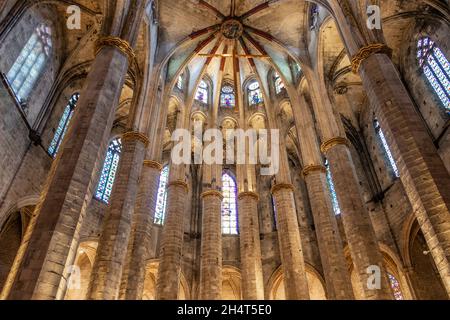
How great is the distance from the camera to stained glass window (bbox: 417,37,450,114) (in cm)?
1575

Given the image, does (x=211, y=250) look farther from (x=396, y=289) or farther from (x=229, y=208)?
(x=396, y=289)

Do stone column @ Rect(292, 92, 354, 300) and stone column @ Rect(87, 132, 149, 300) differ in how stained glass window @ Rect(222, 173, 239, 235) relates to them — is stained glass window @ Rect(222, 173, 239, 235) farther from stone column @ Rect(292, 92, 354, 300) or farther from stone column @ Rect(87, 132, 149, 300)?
stone column @ Rect(87, 132, 149, 300)

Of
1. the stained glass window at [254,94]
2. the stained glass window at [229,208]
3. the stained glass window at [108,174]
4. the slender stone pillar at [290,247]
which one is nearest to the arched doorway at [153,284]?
the stained glass window at [229,208]

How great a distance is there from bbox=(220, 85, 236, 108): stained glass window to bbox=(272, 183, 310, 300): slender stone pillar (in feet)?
25.2

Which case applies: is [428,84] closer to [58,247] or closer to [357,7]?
[357,7]

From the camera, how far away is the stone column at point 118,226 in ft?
33.3

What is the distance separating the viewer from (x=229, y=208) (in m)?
22.5

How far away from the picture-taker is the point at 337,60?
712 inches

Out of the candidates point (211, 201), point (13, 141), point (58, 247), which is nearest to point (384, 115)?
point (58, 247)

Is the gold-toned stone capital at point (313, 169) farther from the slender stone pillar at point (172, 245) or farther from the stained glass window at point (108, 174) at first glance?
the stained glass window at point (108, 174)

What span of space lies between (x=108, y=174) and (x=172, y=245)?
27.2 feet

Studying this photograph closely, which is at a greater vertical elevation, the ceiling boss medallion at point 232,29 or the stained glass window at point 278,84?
the ceiling boss medallion at point 232,29

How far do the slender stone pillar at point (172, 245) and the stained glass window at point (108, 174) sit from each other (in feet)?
16.0
